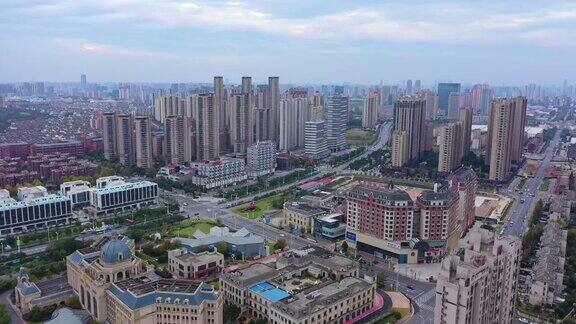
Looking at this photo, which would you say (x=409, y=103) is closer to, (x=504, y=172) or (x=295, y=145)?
(x=504, y=172)

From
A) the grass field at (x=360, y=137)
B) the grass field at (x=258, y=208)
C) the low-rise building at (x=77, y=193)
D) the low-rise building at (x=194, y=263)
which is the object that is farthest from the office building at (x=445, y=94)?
the low-rise building at (x=194, y=263)

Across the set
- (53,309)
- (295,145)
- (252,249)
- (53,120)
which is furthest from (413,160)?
(53,120)

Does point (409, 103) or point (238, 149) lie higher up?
point (409, 103)

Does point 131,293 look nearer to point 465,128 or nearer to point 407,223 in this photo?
A: point 407,223

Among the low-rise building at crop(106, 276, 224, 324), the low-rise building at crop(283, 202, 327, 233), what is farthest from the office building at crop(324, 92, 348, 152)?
the low-rise building at crop(106, 276, 224, 324)

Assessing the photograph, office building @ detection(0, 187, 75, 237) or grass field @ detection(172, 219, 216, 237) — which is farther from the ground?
Answer: office building @ detection(0, 187, 75, 237)

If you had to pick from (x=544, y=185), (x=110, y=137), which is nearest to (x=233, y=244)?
(x=110, y=137)

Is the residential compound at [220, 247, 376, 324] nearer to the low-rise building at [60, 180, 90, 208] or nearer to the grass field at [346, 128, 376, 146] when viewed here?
the low-rise building at [60, 180, 90, 208]
